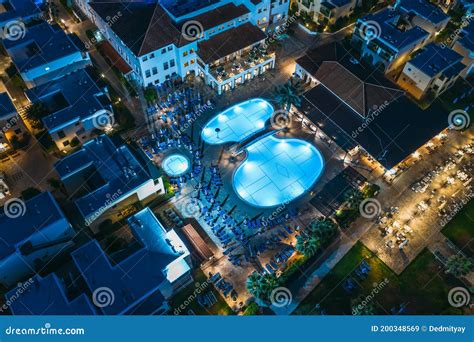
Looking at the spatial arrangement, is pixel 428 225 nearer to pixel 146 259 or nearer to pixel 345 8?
pixel 146 259

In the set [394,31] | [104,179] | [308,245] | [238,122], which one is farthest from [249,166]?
[394,31]

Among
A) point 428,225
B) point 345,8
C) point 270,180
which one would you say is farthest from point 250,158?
point 345,8

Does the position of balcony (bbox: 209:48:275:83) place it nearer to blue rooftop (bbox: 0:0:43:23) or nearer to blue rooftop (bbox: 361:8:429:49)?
blue rooftop (bbox: 361:8:429:49)

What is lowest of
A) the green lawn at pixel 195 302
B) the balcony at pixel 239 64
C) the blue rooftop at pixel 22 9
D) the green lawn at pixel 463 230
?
the green lawn at pixel 463 230

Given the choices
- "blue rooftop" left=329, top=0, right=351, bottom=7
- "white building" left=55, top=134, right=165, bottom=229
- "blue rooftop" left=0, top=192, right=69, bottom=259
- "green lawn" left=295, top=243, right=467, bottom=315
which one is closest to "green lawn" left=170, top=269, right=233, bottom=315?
"green lawn" left=295, top=243, right=467, bottom=315

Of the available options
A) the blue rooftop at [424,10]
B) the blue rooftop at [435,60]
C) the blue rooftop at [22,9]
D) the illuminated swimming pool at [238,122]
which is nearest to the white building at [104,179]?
the illuminated swimming pool at [238,122]

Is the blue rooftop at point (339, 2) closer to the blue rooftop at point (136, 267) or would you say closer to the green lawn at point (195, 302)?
the blue rooftop at point (136, 267)
